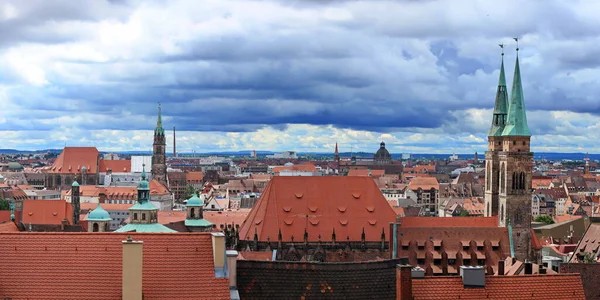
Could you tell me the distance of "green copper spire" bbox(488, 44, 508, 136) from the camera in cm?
11031

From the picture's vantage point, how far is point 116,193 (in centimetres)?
19600

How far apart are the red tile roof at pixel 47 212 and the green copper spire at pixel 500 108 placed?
66330 mm

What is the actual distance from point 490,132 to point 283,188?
34.4 meters

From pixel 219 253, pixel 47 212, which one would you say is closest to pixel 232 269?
pixel 219 253

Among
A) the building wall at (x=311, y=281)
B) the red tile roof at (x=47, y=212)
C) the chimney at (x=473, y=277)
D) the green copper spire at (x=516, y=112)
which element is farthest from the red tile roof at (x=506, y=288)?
the red tile roof at (x=47, y=212)

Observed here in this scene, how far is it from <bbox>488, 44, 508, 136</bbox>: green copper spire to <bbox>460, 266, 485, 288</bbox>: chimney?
74.7 metres

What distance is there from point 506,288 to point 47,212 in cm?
10591

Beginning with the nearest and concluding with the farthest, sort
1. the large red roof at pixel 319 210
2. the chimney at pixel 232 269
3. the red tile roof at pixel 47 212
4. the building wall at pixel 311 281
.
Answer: the chimney at pixel 232 269 → the building wall at pixel 311 281 → the large red roof at pixel 319 210 → the red tile roof at pixel 47 212

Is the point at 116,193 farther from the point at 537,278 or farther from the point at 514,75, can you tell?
the point at 537,278

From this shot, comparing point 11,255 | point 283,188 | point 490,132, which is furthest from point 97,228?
point 11,255

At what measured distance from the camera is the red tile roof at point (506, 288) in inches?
1444

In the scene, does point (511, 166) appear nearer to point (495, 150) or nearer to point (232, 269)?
point (495, 150)

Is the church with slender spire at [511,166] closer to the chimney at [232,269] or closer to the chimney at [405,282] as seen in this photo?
the chimney at [405,282]

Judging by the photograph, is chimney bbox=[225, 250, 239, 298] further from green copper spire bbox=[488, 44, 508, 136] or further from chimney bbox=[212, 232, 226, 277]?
green copper spire bbox=[488, 44, 508, 136]
